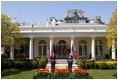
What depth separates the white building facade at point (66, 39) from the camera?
33.2 m

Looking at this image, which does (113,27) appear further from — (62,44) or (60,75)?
(62,44)

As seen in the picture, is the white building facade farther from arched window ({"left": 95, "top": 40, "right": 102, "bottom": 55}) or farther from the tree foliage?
the tree foliage

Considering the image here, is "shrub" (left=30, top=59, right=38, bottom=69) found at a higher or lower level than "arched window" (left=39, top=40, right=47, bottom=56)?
lower

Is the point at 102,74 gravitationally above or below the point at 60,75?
below

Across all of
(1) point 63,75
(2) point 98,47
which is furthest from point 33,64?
(2) point 98,47

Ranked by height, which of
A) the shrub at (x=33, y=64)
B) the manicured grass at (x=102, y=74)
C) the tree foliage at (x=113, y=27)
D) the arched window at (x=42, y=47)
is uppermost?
the tree foliage at (x=113, y=27)

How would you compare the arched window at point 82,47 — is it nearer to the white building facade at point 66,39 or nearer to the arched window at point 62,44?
the white building facade at point 66,39

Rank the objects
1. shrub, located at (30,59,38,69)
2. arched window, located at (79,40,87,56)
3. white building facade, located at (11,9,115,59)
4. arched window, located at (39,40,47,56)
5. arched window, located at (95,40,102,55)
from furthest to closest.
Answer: arched window, located at (39,40,47,56)
arched window, located at (79,40,87,56)
arched window, located at (95,40,102,55)
white building facade, located at (11,9,115,59)
shrub, located at (30,59,38,69)

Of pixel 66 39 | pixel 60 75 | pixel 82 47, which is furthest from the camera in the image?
pixel 66 39

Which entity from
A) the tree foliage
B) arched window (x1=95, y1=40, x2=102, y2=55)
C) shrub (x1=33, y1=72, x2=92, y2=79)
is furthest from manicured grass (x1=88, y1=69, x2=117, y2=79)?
arched window (x1=95, y1=40, x2=102, y2=55)

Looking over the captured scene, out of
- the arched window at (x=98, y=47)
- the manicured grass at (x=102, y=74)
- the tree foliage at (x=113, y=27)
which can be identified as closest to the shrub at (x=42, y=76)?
the manicured grass at (x=102, y=74)

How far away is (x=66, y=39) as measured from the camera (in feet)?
119

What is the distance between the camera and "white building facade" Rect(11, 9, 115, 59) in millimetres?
33250

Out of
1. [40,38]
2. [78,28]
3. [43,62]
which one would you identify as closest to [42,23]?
[40,38]
